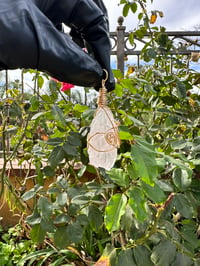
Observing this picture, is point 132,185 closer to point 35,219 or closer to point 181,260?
point 181,260

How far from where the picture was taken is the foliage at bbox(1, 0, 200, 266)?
2.70 feet

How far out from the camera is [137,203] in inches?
31.4

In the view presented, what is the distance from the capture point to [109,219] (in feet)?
2.64

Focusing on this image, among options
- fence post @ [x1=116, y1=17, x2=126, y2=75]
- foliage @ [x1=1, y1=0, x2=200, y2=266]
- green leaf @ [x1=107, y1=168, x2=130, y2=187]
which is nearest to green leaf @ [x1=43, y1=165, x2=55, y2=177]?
foliage @ [x1=1, y1=0, x2=200, y2=266]

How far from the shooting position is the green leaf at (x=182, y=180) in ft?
3.14

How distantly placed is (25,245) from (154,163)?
57.7 inches

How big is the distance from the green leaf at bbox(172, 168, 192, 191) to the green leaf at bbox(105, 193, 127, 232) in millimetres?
209

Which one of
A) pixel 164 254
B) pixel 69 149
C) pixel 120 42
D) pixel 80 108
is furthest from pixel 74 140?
pixel 120 42

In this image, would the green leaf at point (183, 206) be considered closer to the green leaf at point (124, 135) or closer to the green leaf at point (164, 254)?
the green leaf at point (164, 254)

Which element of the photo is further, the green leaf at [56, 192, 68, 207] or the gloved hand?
the green leaf at [56, 192, 68, 207]

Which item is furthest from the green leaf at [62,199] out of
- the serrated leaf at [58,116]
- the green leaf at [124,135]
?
the green leaf at [124,135]

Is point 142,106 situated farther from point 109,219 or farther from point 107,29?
point 107,29

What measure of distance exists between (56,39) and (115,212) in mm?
494

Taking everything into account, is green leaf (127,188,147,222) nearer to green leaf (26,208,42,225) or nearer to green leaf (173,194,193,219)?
green leaf (173,194,193,219)
